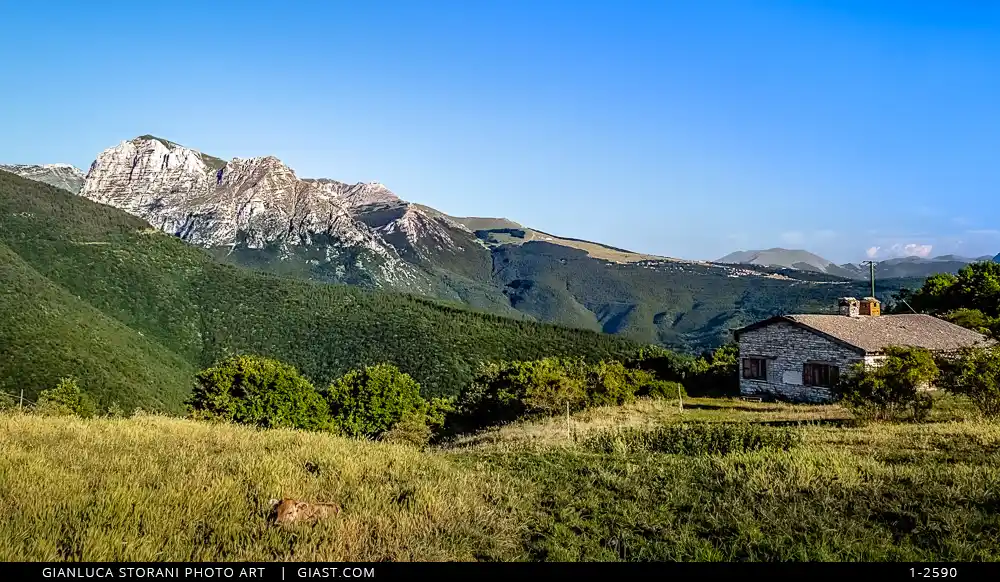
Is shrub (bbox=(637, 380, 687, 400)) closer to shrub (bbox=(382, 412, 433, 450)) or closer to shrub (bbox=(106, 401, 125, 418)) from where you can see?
shrub (bbox=(382, 412, 433, 450))

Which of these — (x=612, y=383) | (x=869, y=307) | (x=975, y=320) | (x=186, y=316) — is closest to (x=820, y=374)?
(x=869, y=307)

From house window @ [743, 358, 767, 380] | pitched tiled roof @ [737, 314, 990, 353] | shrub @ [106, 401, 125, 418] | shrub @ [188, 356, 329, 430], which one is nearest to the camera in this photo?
shrub @ [106, 401, 125, 418]

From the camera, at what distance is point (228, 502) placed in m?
6.95

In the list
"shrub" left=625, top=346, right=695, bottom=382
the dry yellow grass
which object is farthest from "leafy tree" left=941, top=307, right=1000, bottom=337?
the dry yellow grass

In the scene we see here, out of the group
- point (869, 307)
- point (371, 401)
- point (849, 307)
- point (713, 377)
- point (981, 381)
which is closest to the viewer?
point (981, 381)

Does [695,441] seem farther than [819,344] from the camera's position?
No

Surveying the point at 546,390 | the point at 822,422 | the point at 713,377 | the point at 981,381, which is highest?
the point at 981,381

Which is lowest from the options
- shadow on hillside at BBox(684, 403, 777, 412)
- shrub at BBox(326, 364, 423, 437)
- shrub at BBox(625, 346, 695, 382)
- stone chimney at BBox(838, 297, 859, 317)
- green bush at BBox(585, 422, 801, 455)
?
shrub at BBox(326, 364, 423, 437)

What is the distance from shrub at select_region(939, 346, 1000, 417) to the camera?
1634cm

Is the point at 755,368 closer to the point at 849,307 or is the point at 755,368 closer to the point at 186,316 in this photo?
the point at 849,307

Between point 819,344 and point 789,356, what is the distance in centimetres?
165

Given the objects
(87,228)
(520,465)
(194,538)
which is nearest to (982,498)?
(520,465)

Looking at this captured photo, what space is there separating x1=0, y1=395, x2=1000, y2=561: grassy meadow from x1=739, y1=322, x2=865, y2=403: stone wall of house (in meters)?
18.5
